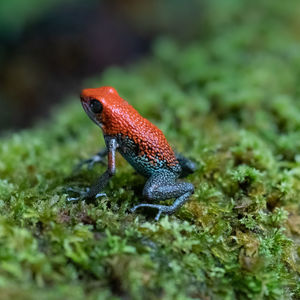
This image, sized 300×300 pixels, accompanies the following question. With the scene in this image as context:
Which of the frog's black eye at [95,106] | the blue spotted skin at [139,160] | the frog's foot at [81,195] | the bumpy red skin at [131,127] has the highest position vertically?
the frog's black eye at [95,106]

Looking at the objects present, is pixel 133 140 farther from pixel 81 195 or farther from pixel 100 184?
pixel 81 195

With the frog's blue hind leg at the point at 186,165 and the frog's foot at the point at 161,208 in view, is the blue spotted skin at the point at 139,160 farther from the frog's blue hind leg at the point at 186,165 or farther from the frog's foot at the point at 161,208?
Answer: the frog's foot at the point at 161,208

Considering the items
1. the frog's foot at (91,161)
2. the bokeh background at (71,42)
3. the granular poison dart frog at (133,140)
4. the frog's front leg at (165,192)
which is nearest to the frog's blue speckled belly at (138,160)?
the granular poison dart frog at (133,140)

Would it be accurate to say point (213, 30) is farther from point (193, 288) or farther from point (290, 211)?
point (193, 288)

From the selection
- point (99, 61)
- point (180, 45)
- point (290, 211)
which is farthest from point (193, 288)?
point (99, 61)

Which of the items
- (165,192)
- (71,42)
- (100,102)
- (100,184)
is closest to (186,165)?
(165,192)

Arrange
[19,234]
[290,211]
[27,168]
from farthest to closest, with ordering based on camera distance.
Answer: [27,168], [290,211], [19,234]

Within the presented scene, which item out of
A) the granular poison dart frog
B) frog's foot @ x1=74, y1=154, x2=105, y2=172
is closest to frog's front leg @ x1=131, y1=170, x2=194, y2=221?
the granular poison dart frog
